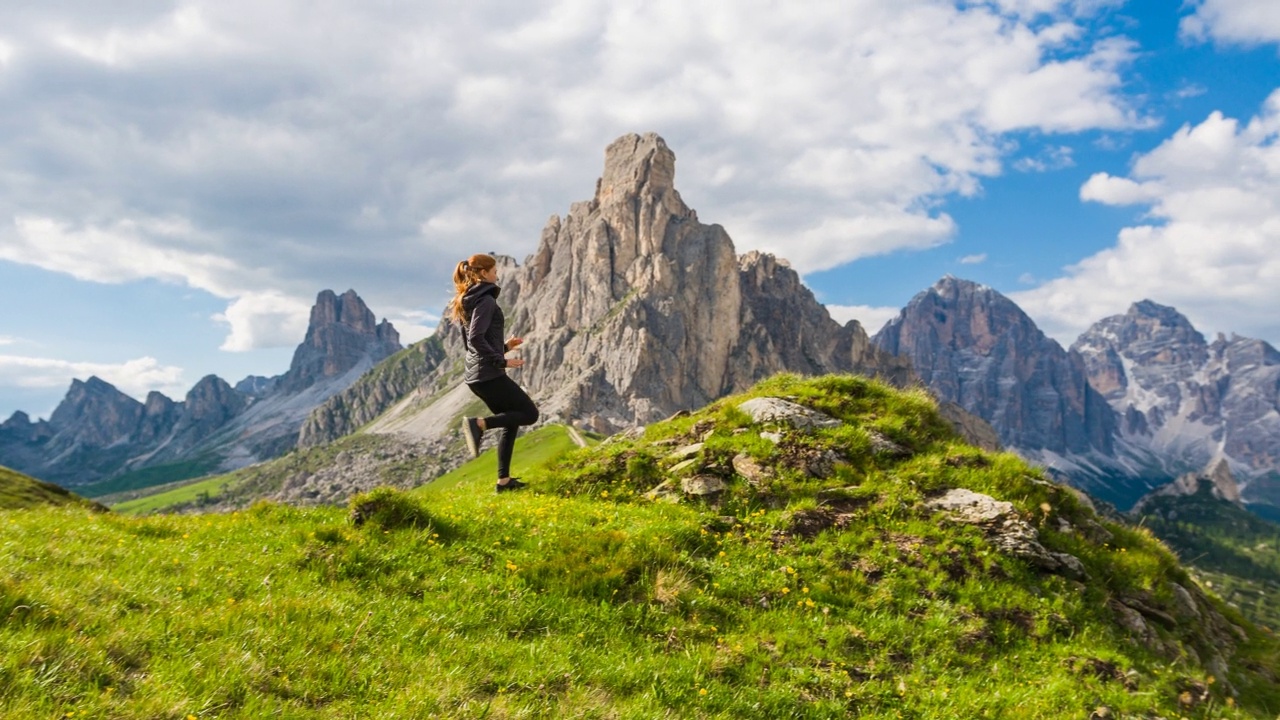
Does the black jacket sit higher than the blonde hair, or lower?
lower

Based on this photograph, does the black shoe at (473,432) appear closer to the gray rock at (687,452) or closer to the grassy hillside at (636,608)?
the grassy hillside at (636,608)

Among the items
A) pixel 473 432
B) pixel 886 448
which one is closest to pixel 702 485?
pixel 886 448

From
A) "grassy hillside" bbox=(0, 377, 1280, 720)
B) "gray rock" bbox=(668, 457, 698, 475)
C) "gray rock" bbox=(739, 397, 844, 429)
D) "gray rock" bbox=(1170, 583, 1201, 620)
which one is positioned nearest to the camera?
"grassy hillside" bbox=(0, 377, 1280, 720)

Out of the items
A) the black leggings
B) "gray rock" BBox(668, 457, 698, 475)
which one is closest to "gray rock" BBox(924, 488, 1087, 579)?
"gray rock" BBox(668, 457, 698, 475)

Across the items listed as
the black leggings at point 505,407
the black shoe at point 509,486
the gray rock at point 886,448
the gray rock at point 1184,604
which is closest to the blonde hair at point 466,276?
the black leggings at point 505,407

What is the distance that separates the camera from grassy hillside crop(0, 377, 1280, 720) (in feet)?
18.9

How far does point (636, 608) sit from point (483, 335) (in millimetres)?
6733

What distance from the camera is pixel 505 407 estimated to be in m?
13.7

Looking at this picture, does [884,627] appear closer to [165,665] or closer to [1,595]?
[165,665]

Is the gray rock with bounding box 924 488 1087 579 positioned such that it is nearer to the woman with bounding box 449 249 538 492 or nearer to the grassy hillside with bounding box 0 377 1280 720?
the grassy hillside with bounding box 0 377 1280 720

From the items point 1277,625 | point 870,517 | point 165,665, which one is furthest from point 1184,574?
point 1277,625

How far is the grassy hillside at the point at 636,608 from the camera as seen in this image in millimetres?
5758

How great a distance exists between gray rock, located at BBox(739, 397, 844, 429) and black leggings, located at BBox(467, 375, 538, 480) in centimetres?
544

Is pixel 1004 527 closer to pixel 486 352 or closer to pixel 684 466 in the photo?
pixel 684 466
